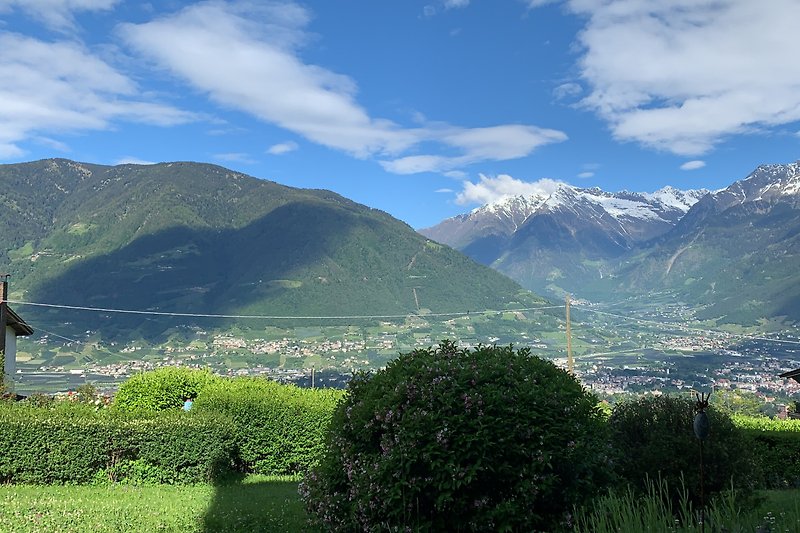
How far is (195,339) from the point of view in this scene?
4680 inches

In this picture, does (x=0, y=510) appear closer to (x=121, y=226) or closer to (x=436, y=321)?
(x=436, y=321)

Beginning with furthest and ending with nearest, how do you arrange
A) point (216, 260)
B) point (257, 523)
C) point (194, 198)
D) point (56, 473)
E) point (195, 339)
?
1. point (194, 198)
2. point (216, 260)
3. point (195, 339)
4. point (56, 473)
5. point (257, 523)

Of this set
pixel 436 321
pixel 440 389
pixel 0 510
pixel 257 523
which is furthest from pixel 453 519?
pixel 436 321

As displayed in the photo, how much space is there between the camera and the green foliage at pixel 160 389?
717 inches

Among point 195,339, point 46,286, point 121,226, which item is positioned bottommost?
point 195,339

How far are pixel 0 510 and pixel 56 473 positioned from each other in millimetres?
3416

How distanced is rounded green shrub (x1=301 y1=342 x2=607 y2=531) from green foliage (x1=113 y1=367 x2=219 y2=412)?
13.1m

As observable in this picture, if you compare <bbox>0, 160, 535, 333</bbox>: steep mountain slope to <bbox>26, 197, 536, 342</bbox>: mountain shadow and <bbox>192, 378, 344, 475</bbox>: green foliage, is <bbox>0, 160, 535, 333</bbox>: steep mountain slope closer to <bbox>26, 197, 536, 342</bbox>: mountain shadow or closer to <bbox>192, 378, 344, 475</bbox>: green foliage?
<bbox>26, 197, 536, 342</bbox>: mountain shadow

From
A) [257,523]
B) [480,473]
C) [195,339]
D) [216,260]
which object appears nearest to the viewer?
[480,473]

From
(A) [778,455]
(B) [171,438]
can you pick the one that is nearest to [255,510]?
(B) [171,438]

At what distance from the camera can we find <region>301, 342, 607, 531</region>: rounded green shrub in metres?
5.78

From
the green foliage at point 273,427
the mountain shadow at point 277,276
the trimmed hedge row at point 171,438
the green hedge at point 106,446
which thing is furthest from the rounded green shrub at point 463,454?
the mountain shadow at point 277,276

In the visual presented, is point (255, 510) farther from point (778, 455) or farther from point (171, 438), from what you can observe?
point (778, 455)

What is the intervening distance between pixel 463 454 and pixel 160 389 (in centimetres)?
1478
